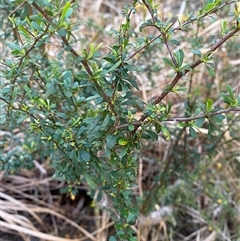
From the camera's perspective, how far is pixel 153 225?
1416 mm

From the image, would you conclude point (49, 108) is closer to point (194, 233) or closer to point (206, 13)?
point (206, 13)

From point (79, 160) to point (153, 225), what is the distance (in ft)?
2.63

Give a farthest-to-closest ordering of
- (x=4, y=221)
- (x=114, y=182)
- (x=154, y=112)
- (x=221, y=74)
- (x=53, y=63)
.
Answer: (x=221, y=74)
(x=4, y=221)
(x=53, y=63)
(x=114, y=182)
(x=154, y=112)

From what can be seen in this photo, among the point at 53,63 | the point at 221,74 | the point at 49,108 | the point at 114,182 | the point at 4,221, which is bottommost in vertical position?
the point at 4,221

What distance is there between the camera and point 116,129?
2.32 ft

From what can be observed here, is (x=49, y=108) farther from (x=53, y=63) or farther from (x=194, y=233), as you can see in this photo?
(x=194, y=233)

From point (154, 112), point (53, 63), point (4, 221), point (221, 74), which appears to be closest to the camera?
point (154, 112)

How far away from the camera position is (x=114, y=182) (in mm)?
795

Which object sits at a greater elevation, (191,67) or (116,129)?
(191,67)

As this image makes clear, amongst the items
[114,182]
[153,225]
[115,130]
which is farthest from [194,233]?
[115,130]

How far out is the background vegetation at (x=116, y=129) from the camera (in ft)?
2.23

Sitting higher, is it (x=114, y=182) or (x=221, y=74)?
(x=221, y=74)

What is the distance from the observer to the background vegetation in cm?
68

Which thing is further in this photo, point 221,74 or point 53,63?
point 221,74
